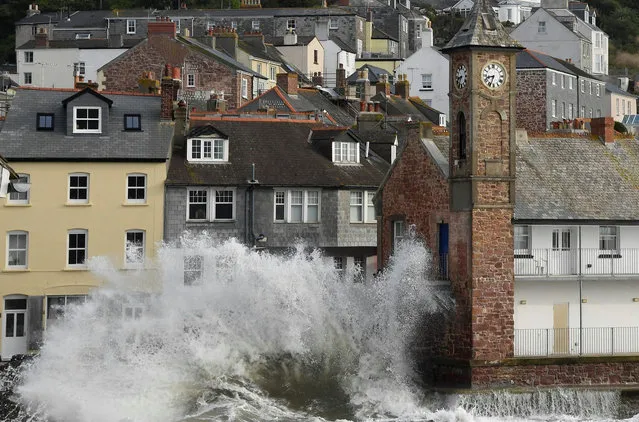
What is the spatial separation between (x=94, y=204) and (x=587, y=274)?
18.6m

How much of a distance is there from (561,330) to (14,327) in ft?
65.3

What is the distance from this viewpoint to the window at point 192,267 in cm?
5891

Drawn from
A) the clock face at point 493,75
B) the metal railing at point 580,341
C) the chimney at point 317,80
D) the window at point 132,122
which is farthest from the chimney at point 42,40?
the metal railing at point 580,341

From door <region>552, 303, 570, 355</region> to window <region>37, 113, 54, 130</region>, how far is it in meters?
20.5

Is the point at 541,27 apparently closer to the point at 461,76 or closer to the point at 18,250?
the point at 18,250

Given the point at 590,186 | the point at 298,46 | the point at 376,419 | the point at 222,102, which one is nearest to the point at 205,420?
the point at 376,419

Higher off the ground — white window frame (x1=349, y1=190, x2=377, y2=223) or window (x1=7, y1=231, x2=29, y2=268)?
white window frame (x1=349, y1=190, x2=377, y2=223)

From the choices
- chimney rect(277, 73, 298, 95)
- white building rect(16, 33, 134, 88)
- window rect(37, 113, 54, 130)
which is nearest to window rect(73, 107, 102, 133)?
window rect(37, 113, 54, 130)

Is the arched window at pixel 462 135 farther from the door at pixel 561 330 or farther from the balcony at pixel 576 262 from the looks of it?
the door at pixel 561 330

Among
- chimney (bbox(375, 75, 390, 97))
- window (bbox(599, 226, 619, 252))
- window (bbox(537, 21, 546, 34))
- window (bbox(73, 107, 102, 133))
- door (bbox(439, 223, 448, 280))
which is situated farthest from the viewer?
window (bbox(537, 21, 546, 34))

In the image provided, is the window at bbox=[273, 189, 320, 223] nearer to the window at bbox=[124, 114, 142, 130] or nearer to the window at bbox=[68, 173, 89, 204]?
the window at bbox=[124, 114, 142, 130]

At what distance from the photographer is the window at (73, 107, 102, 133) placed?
62094 millimetres

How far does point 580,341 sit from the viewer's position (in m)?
54.0

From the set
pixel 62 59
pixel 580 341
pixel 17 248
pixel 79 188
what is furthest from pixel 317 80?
pixel 580 341
